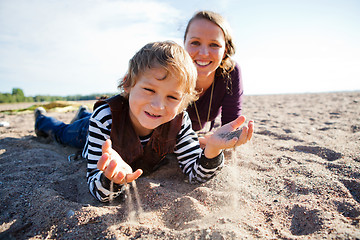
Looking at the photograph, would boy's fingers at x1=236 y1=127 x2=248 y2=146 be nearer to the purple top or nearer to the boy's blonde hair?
the boy's blonde hair

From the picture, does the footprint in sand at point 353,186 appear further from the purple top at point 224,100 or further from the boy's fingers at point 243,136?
the purple top at point 224,100

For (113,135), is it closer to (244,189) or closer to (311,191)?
(244,189)

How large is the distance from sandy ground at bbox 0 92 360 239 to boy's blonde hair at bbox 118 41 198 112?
81 centimetres

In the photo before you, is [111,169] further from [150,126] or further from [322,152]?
[322,152]

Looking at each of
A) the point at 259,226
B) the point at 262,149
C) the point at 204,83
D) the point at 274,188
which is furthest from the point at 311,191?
the point at 204,83

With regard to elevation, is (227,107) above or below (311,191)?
above

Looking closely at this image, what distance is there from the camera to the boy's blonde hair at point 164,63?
156cm

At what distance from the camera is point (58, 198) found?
1529mm

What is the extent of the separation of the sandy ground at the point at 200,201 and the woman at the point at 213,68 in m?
0.76

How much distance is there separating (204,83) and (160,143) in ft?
4.22

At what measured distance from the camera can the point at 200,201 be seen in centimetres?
158

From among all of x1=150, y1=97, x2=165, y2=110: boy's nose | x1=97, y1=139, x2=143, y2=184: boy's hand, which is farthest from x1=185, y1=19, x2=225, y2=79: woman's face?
x1=97, y1=139, x2=143, y2=184: boy's hand

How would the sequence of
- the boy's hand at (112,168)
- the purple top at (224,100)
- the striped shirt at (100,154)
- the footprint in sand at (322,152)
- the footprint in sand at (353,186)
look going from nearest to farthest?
the boy's hand at (112,168)
the striped shirt at (100,154)
the footprint in sand at (353,186)
the footprint in sand at (322,152)
the purple top at (224,100)

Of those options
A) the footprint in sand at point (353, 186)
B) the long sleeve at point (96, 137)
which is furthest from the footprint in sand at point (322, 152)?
the long sleeve at point (96, 137)
